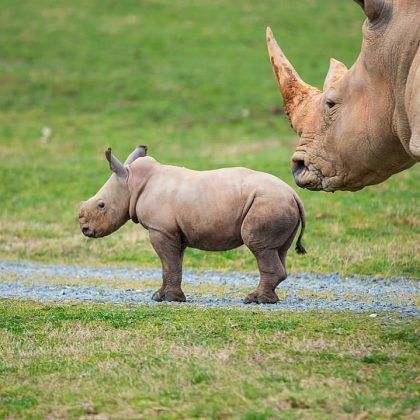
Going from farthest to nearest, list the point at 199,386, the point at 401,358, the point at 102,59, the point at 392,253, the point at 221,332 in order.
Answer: the point at 102,59
the point at 392,253
the point at 221,332
the point at 401,358
the point at 199,386

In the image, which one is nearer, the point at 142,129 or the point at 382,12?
the point at 382,12

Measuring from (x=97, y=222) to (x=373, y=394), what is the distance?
Answer: 5.23 m

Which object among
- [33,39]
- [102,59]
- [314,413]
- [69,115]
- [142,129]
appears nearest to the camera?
[314,413]

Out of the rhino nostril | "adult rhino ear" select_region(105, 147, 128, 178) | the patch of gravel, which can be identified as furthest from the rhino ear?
"adult rhino ear" select_region(105, 147, 128, 178)

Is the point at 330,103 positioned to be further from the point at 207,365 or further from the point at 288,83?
the point at 207,365

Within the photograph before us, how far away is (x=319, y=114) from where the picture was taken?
30.3ft

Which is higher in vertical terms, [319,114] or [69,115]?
[319,114]

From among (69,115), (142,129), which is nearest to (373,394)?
(142,129)

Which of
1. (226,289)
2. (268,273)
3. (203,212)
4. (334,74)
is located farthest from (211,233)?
(334,74)

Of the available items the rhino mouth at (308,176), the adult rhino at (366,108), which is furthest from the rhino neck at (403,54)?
the rhino mouth at (308,176)

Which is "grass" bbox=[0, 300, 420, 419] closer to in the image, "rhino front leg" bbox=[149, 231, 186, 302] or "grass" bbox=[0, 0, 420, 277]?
"rhino front leg" bbox=[149, 231, 186, 302]

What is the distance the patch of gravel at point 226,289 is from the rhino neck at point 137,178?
3.44ft

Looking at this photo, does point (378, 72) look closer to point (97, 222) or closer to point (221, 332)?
point (221, 332)

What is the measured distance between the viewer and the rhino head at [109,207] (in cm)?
1155
